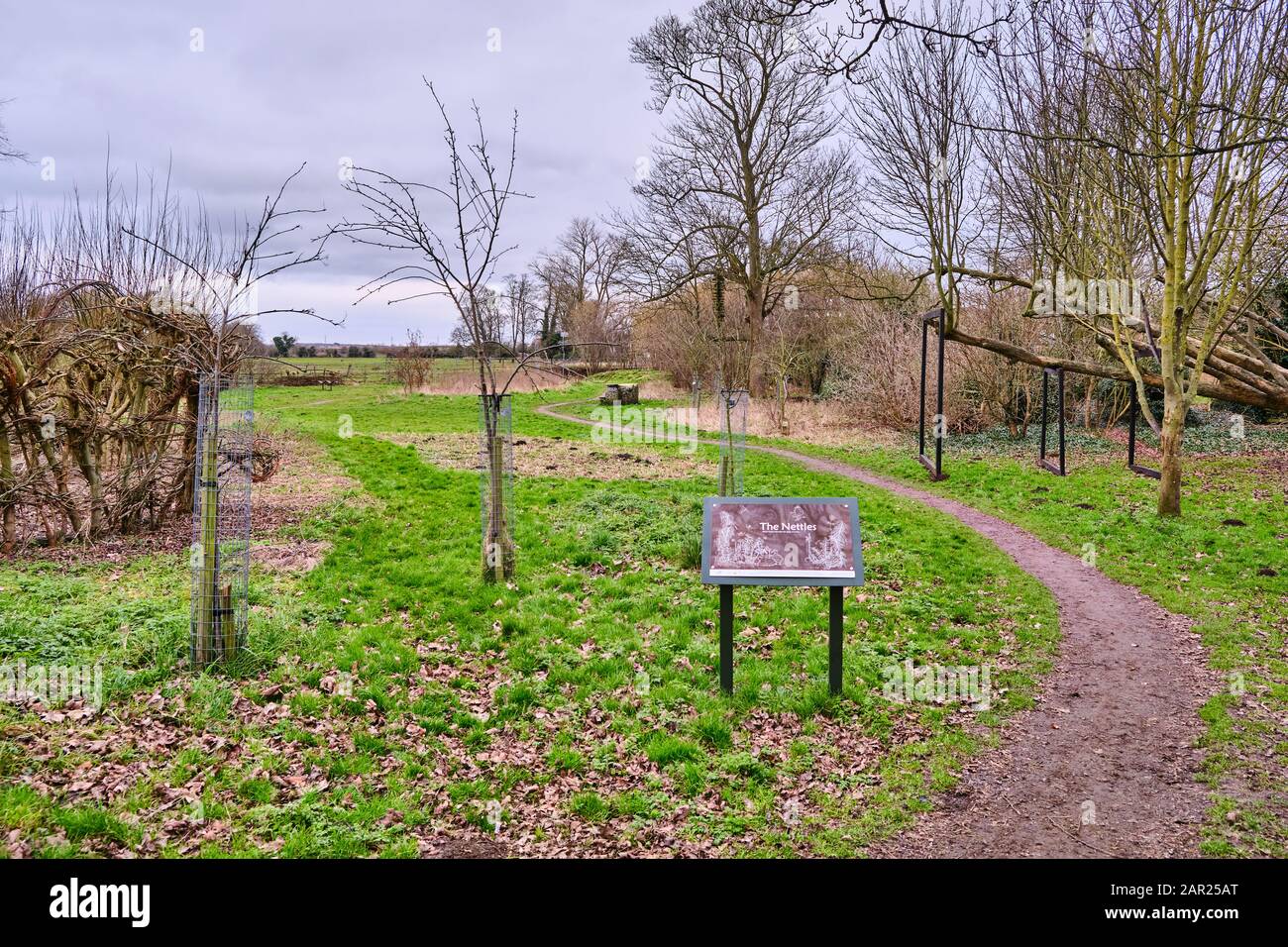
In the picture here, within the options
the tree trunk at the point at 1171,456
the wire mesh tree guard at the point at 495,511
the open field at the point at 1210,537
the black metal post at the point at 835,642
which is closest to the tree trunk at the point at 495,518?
the wire mesh tree guard at the point at 495,511

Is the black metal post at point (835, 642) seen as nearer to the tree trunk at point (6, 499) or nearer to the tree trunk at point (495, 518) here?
the tree trunk at point (495, 518)

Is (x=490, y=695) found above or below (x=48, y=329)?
below

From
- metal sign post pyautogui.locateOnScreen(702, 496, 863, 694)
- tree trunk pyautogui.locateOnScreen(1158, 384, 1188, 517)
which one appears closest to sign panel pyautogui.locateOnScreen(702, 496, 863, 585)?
metal sign post pyautogui.locateOnScreen(702, 496, 863, 694)

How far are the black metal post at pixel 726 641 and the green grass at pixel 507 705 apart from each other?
13cm

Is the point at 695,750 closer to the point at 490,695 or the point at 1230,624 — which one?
the point at 490,695

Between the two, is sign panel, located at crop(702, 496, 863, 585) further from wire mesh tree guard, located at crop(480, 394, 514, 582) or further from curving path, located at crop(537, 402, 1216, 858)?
wire mesh tree guard, located at crop(480, 394, 514, 582)

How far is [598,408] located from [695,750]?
82.6 ft

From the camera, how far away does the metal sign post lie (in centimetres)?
614

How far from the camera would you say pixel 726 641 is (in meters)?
6.34

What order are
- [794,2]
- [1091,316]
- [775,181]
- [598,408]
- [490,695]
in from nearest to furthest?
1. [794,2]
2. [490,695]
3. [1091,316]
4. [775,181]
5. [598,408]

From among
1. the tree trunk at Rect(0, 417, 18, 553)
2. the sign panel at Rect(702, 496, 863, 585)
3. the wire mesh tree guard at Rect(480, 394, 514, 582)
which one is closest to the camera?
the sign panel at Rect(702, 496, 863, 585)

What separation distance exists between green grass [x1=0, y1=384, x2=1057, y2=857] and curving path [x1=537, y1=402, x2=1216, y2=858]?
23 cm

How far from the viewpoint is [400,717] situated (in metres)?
5.95
